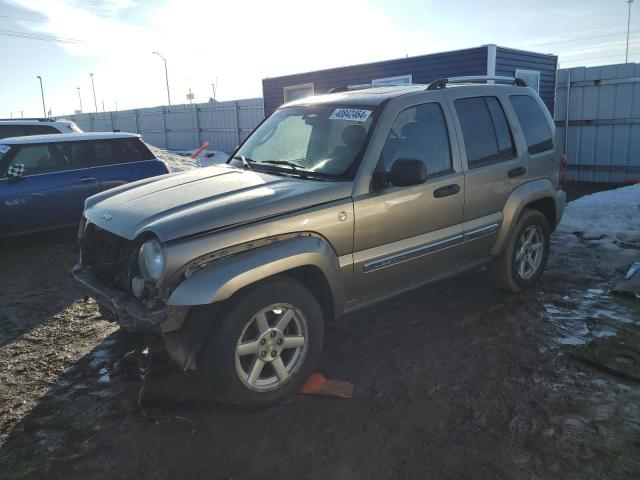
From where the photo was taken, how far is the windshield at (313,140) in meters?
3.74

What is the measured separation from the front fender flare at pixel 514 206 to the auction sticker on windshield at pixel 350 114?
1702 millimetres

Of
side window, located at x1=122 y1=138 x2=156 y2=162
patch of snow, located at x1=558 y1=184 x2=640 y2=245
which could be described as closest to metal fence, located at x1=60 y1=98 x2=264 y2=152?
side window, located at x1=122 y1=138 x2=156 y2=162

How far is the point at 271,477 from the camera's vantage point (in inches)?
105

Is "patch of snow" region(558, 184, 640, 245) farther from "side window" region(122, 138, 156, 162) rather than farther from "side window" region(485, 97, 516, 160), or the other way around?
"side window" region(122, 138, 156, 162)

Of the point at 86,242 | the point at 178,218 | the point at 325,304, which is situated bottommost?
the point at 325,304

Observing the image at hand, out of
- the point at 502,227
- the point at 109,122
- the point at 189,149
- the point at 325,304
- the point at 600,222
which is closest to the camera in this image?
the point at 325,304

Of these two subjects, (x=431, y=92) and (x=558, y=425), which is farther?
(x=431, y=92)

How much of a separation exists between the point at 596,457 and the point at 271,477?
5.65ft

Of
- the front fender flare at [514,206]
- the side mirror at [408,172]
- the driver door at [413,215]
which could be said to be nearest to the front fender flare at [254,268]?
the driver door at [413,215]

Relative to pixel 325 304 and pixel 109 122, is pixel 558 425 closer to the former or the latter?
pixel 325 304

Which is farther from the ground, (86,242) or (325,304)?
(86,242)

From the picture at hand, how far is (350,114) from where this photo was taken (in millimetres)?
3949

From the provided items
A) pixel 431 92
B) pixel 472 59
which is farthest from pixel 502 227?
pixel 472 59

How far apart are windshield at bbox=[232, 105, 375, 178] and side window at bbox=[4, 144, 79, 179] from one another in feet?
13.3
